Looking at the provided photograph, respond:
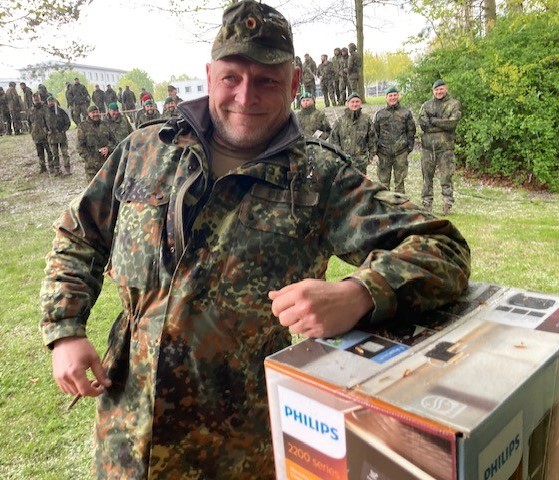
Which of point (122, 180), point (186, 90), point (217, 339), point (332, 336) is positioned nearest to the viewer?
point (332, 336)

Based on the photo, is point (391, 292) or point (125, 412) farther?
point (125, 412)

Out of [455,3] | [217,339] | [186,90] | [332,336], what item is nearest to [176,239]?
[217,339]

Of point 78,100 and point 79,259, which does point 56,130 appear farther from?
point 79,259

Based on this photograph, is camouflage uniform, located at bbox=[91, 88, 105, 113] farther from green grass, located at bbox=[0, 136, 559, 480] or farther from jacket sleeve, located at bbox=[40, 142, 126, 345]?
jacket sleeve, located at bbox=[40, 142, 126, 345]

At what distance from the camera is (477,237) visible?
23.6ft

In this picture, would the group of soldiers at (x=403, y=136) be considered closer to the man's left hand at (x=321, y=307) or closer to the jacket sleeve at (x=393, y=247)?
the jacket sleeve at (x=393, y=247)

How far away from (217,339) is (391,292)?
1.76 feet

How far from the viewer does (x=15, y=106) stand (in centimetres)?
2089

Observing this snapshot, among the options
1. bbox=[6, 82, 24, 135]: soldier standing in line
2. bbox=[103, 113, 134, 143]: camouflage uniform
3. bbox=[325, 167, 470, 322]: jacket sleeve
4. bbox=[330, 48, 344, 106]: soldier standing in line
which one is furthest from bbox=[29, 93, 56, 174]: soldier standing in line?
bbox=[325, 167, 470, 322]: jacket sleeve

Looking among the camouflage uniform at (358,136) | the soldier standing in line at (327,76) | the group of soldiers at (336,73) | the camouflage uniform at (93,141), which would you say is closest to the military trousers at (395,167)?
the camouflage uniform at (358,136)

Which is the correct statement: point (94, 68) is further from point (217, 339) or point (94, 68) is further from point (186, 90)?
point (217, 339)

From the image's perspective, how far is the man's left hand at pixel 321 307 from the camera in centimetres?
103

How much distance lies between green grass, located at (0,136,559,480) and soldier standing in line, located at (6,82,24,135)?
9262 millimetres

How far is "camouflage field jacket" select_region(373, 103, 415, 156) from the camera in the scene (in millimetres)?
9445
